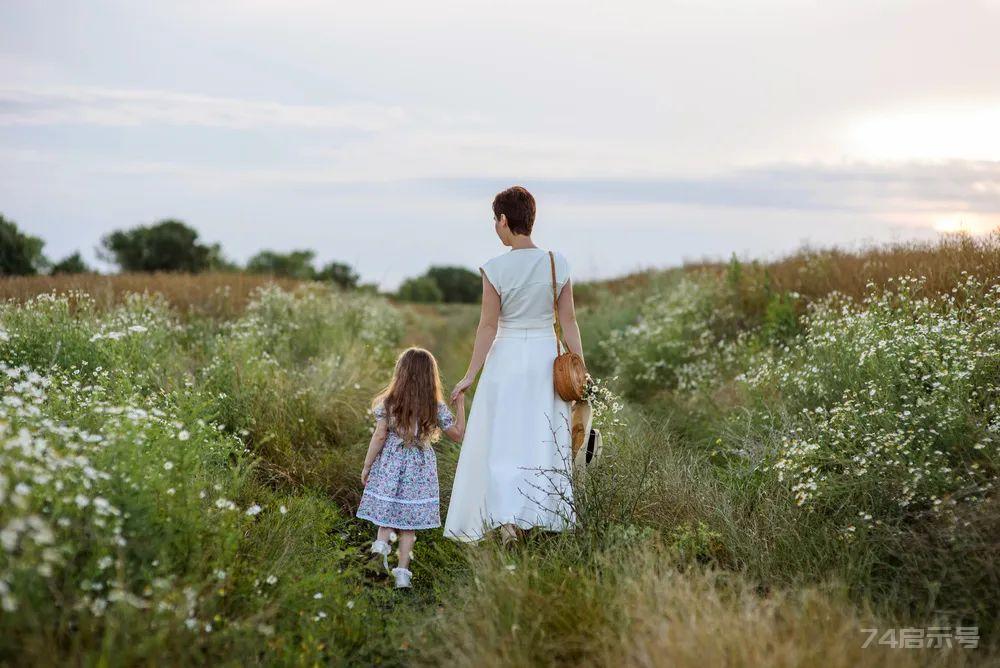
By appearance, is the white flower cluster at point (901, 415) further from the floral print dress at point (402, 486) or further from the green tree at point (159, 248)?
the green tree at point (159, 248)

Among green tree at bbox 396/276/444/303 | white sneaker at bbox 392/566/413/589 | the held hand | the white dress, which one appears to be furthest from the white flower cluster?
green tree at bbox 396/276/444/303

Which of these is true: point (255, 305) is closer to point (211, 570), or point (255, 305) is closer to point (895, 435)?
point (211, 570)

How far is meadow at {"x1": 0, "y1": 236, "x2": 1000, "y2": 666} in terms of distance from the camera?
3439 mm

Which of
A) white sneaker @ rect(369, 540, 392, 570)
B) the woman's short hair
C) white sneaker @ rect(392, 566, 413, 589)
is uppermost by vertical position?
the woman's short hair

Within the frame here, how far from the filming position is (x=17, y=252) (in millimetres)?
17266

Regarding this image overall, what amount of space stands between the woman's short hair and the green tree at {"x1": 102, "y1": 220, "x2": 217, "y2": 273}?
81.0 ft

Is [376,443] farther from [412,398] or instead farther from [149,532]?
[149,532]

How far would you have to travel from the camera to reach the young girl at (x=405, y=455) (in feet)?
18.7

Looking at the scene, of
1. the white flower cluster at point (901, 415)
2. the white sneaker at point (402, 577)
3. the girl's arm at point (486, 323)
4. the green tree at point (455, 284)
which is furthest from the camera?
the green tree at point (455, 284)

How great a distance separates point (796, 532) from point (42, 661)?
3790 mm

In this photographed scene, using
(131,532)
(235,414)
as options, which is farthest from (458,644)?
(235,414)

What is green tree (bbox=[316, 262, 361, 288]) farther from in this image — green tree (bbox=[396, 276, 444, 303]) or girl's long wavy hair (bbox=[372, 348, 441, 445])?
girl's long wavy hair (bbox=[372, 348, 441, 445])

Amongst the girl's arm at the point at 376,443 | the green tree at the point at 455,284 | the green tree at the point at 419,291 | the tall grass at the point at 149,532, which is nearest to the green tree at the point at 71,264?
the tall grass at the point at 149,532

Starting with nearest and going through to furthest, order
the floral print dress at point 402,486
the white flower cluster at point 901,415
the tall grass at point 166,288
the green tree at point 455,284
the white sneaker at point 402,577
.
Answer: the white flower cluster at point 901,415 → the white sneaker at point 402,577 → the floral print dress at point 402,486 → the tall grass at point 166,288 → the green tree at point 455,284
